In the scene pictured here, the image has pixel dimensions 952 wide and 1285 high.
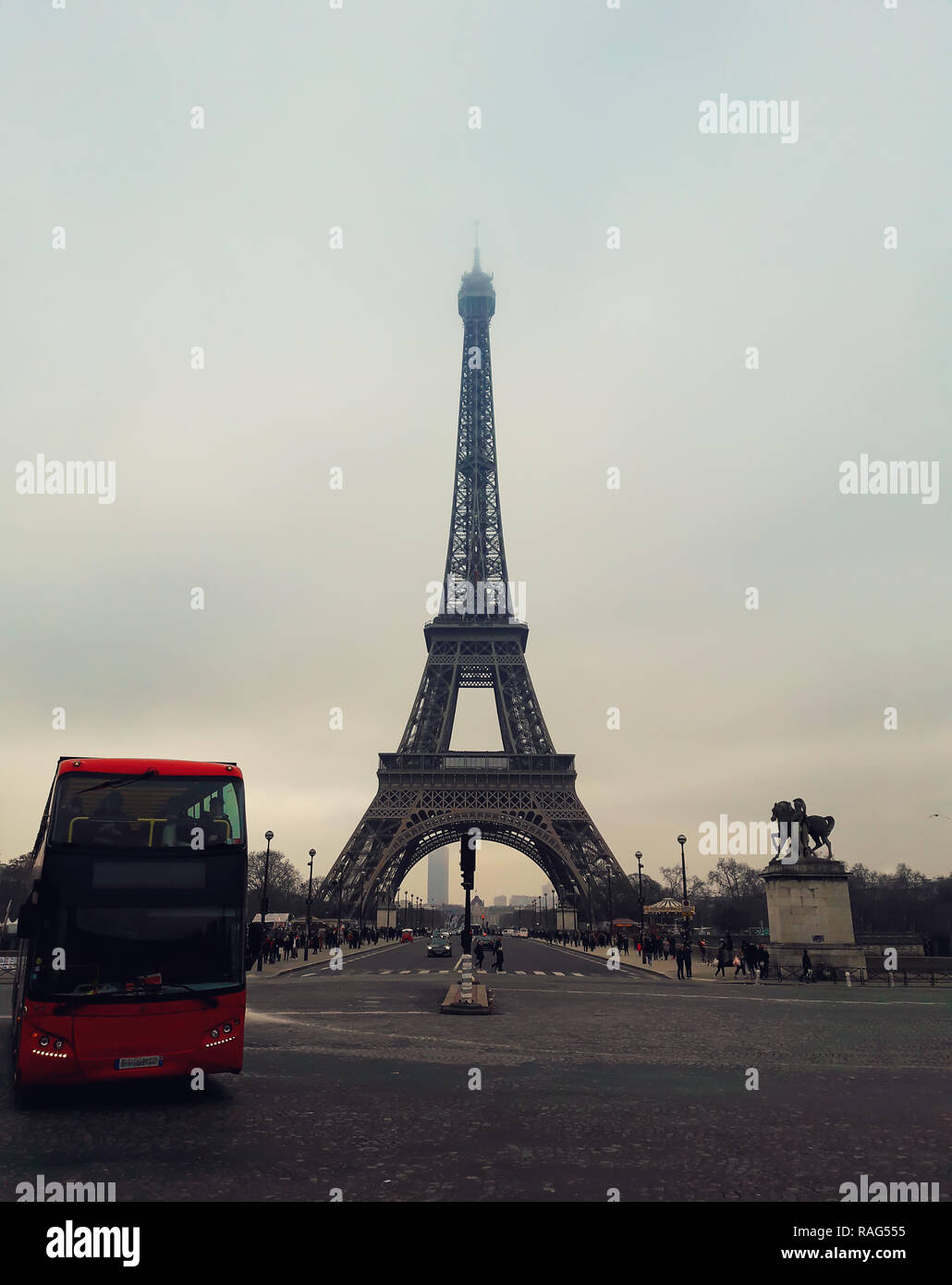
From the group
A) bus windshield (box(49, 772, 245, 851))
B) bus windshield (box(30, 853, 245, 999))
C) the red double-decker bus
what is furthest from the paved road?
bus windshield (box(49, 772, 245, 851))

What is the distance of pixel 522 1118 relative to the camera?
11.2m

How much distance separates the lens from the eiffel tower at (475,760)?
251ft

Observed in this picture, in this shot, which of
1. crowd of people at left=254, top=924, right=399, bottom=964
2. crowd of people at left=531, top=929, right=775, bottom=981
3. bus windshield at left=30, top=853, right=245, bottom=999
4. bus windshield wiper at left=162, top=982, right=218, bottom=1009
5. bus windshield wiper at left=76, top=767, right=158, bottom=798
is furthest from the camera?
crowd of people at left=254, top=924, right=399, bottom=964

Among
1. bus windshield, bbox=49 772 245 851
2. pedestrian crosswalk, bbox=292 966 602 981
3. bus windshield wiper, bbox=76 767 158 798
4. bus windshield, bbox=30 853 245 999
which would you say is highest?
bus windshield wiper, bbox=76 767 158 798

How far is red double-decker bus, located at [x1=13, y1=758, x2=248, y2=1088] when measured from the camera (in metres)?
11.7

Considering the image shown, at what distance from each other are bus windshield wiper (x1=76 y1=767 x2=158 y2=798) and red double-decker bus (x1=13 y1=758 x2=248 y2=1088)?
13 millimetres

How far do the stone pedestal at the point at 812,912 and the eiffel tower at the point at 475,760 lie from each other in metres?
34.7

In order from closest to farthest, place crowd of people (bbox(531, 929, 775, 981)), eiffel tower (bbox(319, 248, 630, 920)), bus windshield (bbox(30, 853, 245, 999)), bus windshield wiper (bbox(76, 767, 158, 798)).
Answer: bus windshield (bbox(30, 853, 245, 999)), bus windshield wiper (bbox(76, 767, 158, 798)), crowd of people (bbox(531, 929, 775, 981)), eiffel tower (bbox(319, 248, 630, 920))

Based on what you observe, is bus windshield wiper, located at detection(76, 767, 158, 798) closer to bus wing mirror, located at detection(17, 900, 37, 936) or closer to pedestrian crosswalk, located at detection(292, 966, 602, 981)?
bus wing mirror, located at detection(17, 900, 37, 936)

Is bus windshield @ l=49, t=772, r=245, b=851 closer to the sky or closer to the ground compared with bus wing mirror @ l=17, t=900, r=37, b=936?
closer to the sky

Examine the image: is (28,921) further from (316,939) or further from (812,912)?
(316,939)
